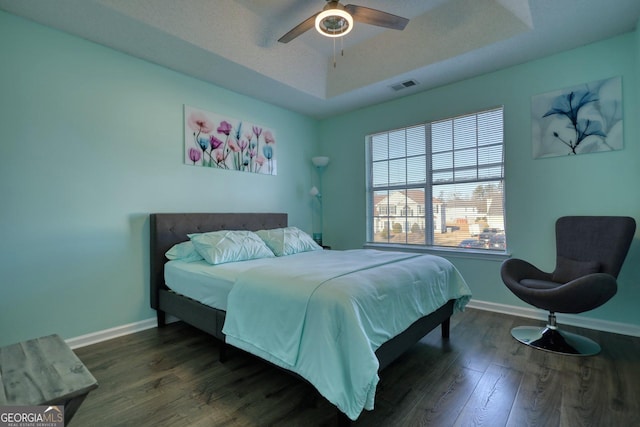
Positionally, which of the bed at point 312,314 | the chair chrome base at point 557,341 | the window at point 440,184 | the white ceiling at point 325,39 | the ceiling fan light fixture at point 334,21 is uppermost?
the white ceiling at point 325,39

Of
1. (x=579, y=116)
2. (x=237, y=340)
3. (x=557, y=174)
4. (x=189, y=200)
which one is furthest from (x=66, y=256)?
Answer: (x=579, y=116)

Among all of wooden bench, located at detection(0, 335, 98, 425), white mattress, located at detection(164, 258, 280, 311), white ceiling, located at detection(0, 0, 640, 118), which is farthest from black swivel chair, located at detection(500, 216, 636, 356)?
wooden bench, located at detection(0, 335, 98, 425)

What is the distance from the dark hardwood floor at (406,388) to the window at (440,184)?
140cm

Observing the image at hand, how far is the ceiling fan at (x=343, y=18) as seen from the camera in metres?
2.22

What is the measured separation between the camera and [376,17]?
2346 mm

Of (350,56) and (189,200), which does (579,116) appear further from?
(189,200)

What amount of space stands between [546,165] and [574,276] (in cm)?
113

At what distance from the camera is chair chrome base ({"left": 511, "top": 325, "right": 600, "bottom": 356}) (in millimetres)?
2328

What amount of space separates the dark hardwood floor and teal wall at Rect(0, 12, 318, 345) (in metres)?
0.51

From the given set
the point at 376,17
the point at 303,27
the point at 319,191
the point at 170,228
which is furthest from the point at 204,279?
the point at 319,191

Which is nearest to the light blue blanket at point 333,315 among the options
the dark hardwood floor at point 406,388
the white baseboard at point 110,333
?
the dark hardwood floor at point 406,388

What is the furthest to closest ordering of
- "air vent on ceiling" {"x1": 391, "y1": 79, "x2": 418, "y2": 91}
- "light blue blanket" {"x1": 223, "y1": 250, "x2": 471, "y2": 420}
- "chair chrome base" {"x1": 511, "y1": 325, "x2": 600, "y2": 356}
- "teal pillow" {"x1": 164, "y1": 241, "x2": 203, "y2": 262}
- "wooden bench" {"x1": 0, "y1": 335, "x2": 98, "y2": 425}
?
"air vent on ceiling" {"x1": 391, "y1": 79, "x2": 418, "y2": 91}, "teal pillow" {"x1": 164, "y1": 241, "x2": 203, "y2": 262}, "chair chrome base" {"x1": 511, "y1": 325, "x2": 600, "y2": 356}, "light blue blanket" {"x1": 223, "y1": 250, "x2": 471, "y2": 420}, "wooden bench" {"x1": 0, "y1": 335, "x2": 98, "y2": 425}

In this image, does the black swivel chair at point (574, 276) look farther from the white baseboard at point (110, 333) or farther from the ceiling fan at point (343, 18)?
the white baseboard at point (110, 333)

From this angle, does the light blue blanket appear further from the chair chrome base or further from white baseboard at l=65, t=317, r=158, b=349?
white baseboard at l=65, t=317, r=158, b=349
